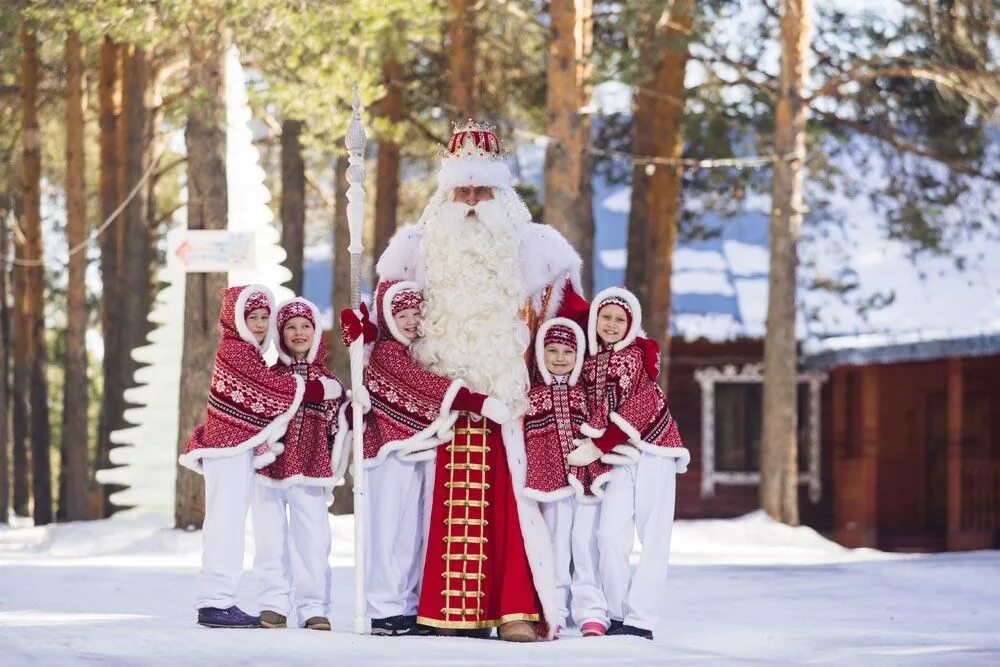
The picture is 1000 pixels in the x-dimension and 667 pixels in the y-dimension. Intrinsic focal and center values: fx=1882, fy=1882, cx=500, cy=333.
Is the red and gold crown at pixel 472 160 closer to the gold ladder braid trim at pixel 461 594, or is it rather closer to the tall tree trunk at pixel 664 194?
the gold ladder braid trim at pixel 461 594

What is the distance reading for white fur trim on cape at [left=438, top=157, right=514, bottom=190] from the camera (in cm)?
888

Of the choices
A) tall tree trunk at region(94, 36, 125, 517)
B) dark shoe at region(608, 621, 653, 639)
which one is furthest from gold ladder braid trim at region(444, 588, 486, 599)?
tall tree trunk at region(94, 36, 125, 517)

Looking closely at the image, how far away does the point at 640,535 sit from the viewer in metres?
8.77

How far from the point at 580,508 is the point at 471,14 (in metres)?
13.5

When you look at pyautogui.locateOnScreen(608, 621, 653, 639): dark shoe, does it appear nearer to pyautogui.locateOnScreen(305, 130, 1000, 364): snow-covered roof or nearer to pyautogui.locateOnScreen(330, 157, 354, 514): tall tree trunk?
pyautogui.locateOnScreen(330, 157, 354, 514): tall tree trunk

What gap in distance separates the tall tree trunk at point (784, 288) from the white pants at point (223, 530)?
10.9 meters

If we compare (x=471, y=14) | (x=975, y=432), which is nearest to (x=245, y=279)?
(x=471, y=14)

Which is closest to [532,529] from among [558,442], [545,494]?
[545,494]

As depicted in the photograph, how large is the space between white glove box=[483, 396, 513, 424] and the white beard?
0.09 metres

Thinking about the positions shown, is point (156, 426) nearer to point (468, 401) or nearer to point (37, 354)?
point (37, 354)

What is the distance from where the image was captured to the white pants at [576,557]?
8.66 m

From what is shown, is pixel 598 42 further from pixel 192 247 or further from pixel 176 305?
pixel 192 247

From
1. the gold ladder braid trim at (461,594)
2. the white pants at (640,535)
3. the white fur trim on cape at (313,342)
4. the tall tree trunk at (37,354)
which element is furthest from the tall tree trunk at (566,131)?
the tall tree trunk at (37,354)

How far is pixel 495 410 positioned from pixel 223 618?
5.11ft
